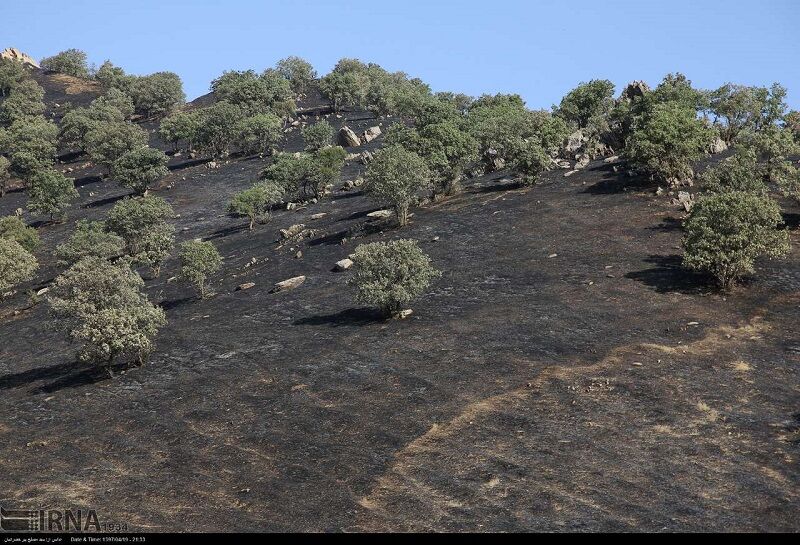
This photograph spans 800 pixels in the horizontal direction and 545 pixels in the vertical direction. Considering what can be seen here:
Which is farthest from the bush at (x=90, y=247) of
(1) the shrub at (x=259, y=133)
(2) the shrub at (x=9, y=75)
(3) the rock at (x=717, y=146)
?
(2) the shrub at (x=9, y=75)

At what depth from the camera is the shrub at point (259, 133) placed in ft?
404

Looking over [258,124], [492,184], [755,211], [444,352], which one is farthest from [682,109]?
[258,124]

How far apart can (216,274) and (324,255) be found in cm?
1011

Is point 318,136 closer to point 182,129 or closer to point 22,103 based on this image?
point 182,129

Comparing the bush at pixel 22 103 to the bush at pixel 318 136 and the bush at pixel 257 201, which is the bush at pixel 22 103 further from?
the bush at pixel 257 201

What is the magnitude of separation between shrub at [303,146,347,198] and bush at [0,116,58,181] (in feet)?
173

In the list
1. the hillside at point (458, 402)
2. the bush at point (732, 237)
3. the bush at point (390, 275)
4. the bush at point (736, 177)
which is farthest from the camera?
the bush at point (736, 177)

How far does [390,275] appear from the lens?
4562 centimetres

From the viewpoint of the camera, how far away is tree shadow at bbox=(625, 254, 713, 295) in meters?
46.7

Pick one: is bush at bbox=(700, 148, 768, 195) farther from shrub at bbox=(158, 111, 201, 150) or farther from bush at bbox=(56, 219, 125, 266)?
shrub at bbox=(158, 111, 201, 150)

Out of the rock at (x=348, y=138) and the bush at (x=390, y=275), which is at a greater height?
the rock at (x=348, y=138)

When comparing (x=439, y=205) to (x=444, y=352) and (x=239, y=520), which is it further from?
(x=239, y=520)

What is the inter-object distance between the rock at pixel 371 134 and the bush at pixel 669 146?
63358mm

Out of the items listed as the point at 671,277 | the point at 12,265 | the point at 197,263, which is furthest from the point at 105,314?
the point at 12,265
